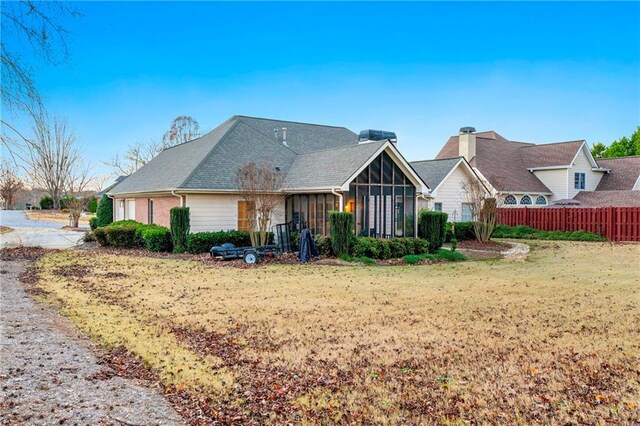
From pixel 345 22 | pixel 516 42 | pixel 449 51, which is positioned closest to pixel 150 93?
pixel 345 22

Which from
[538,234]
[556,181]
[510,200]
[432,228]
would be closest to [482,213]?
[432,228]

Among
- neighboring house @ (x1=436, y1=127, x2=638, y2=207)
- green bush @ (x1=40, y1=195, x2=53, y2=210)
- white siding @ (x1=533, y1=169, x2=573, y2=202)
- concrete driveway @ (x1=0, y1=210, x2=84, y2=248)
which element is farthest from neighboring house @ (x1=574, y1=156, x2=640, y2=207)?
green bush @ (x1=40, y1=195, x2=53, y2=210)

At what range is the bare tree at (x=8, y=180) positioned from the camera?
7301 mm

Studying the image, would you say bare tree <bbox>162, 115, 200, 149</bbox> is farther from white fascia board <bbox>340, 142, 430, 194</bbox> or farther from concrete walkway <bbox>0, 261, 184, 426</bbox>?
concrete walkway <bbox>0, 261, 184, 426</bbox>

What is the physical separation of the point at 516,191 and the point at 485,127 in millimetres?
10095

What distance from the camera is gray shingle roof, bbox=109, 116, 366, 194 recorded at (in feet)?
66.3

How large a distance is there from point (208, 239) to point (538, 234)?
1946cm

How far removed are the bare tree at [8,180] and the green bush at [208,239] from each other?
6.31 metres

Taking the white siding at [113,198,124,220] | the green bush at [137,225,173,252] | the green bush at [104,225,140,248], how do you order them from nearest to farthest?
1. the green bush at [137,225,173,252]
2. the green bush at [104,225,140,248]
3. the white siding at [113,198,124,220]

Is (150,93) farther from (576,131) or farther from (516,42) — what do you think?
(576,131)

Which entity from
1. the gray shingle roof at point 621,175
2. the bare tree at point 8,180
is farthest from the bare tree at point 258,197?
the gray shingle roof at point 621,175

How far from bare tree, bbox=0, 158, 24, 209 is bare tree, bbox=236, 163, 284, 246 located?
7.65 metres

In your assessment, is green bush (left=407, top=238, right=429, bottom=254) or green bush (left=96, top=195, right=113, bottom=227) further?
green bush (left=96, top=195, right=113, bottom=227)

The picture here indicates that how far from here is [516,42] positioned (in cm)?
1892
